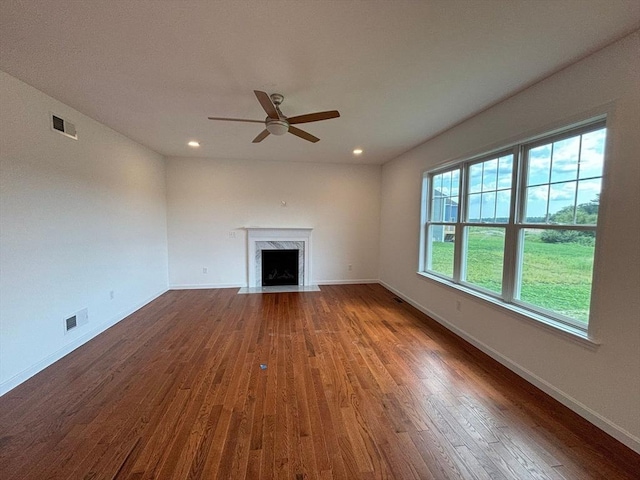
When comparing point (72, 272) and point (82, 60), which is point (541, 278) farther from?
point (72, 272)

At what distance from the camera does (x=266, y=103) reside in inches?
85.4

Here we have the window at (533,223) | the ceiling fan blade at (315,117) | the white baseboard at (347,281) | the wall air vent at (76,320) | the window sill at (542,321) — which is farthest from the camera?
the white baseboard at (347,281)

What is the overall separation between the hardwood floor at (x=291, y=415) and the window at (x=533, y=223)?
2.50ft

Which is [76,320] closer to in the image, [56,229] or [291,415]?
[56,229]

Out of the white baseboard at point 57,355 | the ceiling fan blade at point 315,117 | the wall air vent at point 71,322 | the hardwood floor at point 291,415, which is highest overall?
the ceiling fan blade at point 315,117

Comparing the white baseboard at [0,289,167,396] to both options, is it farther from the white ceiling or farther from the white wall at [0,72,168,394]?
the white ceiling

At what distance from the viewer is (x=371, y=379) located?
2312 mm

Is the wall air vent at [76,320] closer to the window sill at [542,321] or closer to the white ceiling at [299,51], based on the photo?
Answer: the white ceiling at [299,51]

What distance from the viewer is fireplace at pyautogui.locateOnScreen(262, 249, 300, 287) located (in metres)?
5.53

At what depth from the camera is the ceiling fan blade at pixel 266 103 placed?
202 centimetres

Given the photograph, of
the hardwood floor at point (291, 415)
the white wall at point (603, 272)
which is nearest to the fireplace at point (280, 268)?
the hardwood floor at point (291, 415)

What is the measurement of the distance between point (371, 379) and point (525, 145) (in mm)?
2592

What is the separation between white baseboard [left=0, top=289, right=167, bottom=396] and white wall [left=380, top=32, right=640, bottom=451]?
4326 millimetres

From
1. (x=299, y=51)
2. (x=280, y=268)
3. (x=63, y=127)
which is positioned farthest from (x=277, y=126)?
(x=280, y=268)
